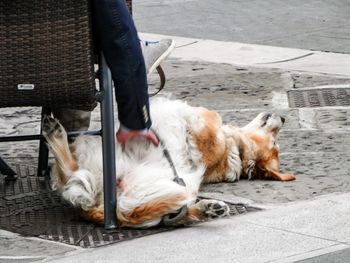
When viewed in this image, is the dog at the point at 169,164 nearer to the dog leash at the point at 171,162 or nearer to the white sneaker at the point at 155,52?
the dog leash at the point at 171,162

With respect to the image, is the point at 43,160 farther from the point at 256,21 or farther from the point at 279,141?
the point at 256,21

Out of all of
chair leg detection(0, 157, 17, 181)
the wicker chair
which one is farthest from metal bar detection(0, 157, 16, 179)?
the wicker chair

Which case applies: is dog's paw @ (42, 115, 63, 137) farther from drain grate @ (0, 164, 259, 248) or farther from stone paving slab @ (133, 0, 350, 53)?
stone paving slab @ (133, 0, 350, 53)

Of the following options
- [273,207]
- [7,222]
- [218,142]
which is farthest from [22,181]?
[273,207]

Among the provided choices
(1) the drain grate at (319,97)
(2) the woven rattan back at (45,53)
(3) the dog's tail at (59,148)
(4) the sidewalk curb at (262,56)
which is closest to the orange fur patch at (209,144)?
(3) the dog's tail at (59,148)

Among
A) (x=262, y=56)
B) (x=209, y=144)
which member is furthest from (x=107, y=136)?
(x=262, y=56)

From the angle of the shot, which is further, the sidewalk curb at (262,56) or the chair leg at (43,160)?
the sidewalk curb at (262,56)

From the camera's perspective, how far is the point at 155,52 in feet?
20.1

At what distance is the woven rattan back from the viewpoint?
493 centimetres

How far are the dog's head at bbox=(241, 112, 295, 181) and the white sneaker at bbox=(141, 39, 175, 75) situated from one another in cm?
66

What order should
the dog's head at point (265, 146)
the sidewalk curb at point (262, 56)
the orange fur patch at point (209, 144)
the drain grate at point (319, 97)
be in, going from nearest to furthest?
the orange fur patch at point (209, 144)
the dog's head at point (265, 146)
the drain grate at point (319, 97)
the sidewalk curb at point (262, 56)

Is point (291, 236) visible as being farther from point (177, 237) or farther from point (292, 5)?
point (292, 5)

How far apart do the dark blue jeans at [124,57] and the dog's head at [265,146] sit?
105 cm

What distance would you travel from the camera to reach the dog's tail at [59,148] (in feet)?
17.5
